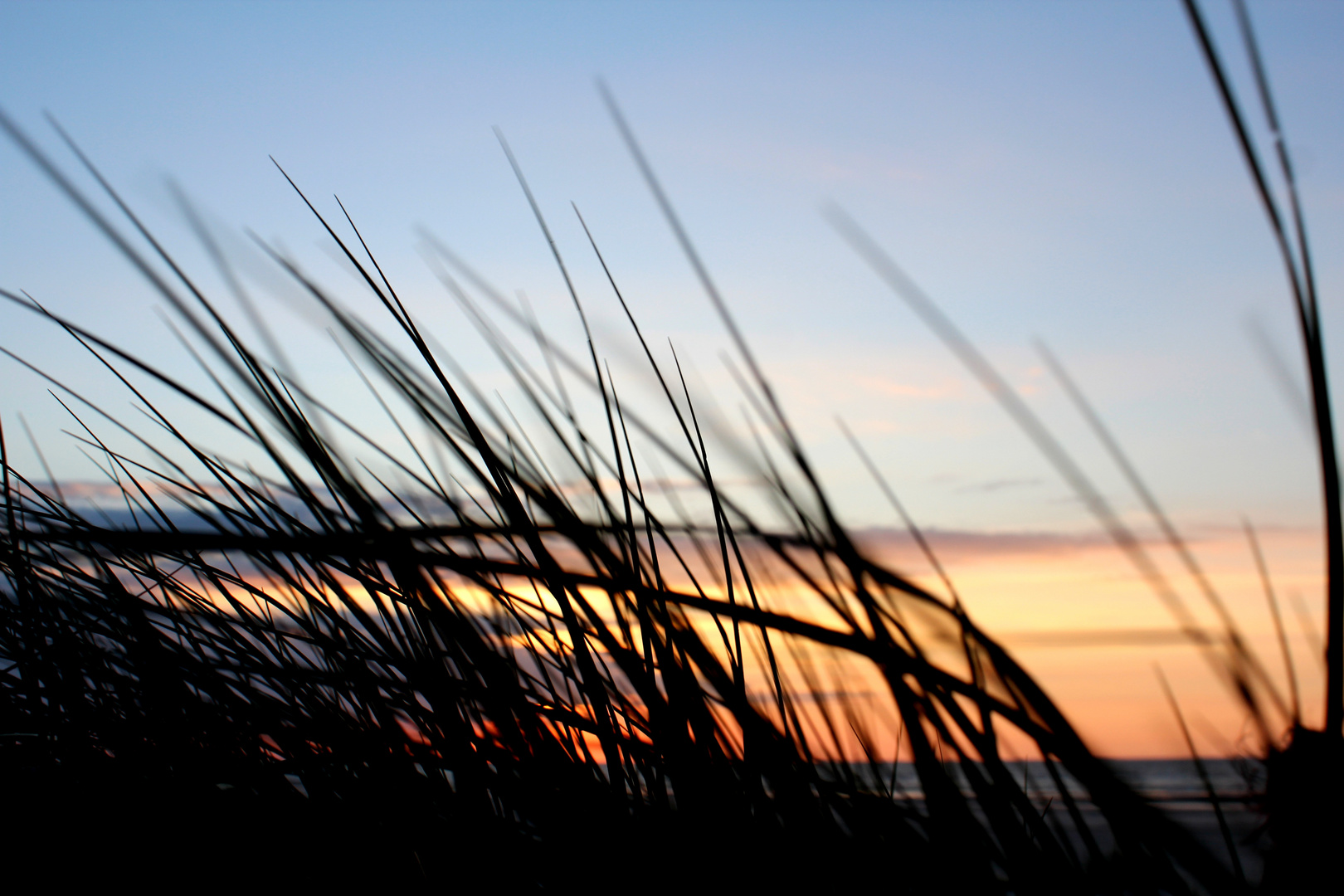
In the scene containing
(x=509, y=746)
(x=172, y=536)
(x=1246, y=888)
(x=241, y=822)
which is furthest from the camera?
(x=241, y=822)

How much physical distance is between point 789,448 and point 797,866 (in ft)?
0.70

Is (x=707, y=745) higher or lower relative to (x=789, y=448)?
lower

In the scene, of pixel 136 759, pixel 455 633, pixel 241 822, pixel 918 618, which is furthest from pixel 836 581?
pixel 136 759

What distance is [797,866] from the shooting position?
17.3 inches

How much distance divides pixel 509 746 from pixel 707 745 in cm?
18

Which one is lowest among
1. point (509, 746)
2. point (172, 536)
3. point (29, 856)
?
point (29, 856)

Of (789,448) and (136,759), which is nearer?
(789,448)

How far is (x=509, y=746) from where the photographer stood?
1.86 feet

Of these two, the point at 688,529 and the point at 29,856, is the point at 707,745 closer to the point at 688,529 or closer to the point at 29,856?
the point at 688,529

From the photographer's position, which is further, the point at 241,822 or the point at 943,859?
the point at 241,822

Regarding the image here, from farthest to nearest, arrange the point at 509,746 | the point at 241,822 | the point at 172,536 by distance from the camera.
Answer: the point at 241,822
the point at 509,746
the point at 172,536

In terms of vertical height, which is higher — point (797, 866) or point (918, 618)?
point (918, 618)

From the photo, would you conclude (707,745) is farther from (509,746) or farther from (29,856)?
(29,856)

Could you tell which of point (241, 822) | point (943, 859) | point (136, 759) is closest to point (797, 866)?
point (943, 859)
